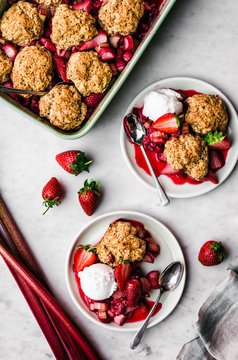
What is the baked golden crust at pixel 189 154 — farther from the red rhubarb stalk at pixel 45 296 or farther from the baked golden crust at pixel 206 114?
the red rhubarb stalk at pixel 45 296

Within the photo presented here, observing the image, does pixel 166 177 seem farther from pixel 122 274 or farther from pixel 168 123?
pixel 122 274

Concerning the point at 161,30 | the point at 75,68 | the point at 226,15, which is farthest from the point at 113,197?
the point at 226,15

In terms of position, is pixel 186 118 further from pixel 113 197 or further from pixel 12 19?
pixel 12 19

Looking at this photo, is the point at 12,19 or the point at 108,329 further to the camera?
the point at 108,329

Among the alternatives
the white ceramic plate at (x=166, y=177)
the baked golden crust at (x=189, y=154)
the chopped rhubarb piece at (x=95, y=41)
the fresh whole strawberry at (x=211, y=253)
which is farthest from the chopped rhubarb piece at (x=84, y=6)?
the fresh whole strawberry at (x=211, y=253)

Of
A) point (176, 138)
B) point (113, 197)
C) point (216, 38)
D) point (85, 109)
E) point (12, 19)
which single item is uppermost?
point (12, 19)

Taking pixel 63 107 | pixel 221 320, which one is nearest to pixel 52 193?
pixel 63 107

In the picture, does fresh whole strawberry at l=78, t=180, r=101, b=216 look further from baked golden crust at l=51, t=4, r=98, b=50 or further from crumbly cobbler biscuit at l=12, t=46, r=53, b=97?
baked golden crust at l=51, t=4, r=98, b=50
